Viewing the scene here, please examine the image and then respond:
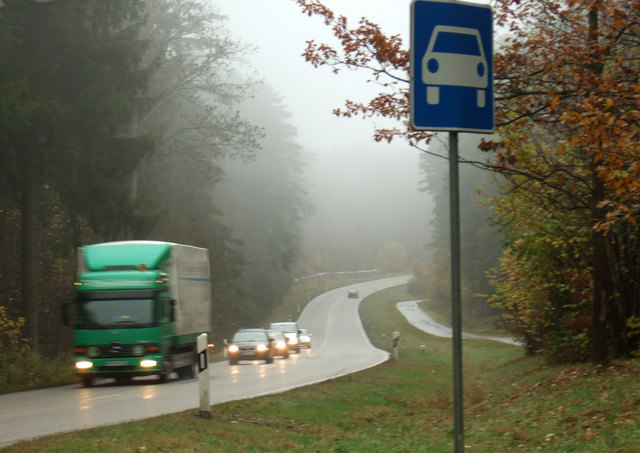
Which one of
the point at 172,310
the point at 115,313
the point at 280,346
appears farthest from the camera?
the point at 280,346

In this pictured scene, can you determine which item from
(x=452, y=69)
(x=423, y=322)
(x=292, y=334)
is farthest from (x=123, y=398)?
(x=423, y=322)

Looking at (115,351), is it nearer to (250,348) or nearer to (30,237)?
(30,237)

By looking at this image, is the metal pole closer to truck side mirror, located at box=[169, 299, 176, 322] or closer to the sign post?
the sign post

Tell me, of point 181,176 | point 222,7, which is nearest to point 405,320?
point 181,176

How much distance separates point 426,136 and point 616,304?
514 cm

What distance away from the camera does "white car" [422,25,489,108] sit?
16.6 ft

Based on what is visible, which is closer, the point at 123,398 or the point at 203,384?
the point at 203,384

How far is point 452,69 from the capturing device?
16.8ft

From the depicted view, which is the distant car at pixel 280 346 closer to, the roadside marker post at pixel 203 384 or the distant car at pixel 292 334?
the distant car at pixel 292 334

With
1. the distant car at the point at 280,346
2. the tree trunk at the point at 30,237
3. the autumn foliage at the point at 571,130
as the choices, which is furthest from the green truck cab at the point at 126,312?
the distant car at the point at 280,346

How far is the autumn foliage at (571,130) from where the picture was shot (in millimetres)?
8906

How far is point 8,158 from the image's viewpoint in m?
24.4

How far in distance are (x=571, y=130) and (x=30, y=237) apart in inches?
757

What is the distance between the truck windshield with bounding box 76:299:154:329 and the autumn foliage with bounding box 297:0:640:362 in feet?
28.8
